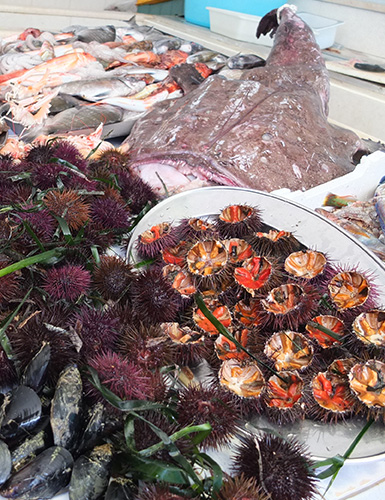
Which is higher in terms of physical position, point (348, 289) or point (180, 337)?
point (348, 289)

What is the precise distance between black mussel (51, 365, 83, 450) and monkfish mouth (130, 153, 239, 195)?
1145 millimetres

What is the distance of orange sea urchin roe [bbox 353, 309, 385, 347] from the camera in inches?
40.1

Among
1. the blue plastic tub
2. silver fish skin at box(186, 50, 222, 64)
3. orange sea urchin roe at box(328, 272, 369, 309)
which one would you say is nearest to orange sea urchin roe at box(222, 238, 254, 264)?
orange sea urchin roe at box(328, 272, 369, 309)

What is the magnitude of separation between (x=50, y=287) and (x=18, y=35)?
4281mm

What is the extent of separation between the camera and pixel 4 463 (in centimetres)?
75

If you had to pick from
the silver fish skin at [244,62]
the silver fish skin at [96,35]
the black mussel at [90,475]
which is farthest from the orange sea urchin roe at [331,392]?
the silver fish skin at [96,35]

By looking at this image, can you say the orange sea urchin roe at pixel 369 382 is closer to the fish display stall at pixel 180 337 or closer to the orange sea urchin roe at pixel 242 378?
the fish display stall at pixel 180 337

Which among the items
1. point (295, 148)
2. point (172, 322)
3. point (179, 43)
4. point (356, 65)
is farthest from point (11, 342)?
point (179, 43)

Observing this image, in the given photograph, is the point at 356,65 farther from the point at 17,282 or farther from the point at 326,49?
the point at 17,282

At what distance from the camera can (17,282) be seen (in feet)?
3.57

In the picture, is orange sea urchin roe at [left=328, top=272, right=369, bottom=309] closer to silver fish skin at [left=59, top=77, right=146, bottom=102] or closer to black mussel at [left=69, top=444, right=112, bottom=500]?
black mussel at [left=69, top=444, right=112, bottom=500]

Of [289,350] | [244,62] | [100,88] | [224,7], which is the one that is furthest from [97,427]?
[224,7]

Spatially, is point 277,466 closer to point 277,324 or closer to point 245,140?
point 277,324

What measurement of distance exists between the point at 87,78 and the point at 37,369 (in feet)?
9.45
